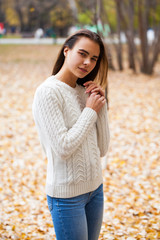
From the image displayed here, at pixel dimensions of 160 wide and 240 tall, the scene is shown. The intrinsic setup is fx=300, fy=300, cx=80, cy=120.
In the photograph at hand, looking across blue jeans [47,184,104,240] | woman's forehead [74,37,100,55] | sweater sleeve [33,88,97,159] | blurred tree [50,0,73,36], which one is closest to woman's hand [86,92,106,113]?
sweater sleeve [33,88,97,159]

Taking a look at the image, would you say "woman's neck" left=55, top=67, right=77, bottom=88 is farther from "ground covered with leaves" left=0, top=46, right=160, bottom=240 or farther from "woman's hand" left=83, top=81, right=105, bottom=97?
"ground covered with leaves" left=0, top=46, right=160, bottom=240

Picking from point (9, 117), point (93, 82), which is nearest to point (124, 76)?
point (9, 117)

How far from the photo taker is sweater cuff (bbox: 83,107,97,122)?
1.74 m

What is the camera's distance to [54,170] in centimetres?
175

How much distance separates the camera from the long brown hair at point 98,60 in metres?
1.78

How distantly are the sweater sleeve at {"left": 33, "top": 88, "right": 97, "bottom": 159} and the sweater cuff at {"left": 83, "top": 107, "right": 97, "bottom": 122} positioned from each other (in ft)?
0.17

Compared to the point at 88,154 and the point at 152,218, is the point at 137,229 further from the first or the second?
the point at 88,154

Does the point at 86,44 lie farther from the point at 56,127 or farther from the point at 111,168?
the point at 111,168

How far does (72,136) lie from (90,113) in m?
0.19

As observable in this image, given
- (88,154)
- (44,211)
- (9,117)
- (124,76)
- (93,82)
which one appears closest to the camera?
(88,154)

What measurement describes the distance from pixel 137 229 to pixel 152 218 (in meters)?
0.30

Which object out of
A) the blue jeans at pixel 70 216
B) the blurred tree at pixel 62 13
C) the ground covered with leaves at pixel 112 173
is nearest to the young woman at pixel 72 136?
the blue jeans at pixel 70 216

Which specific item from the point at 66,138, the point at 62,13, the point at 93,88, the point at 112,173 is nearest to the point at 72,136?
the point at 66,138

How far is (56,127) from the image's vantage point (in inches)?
65.2
